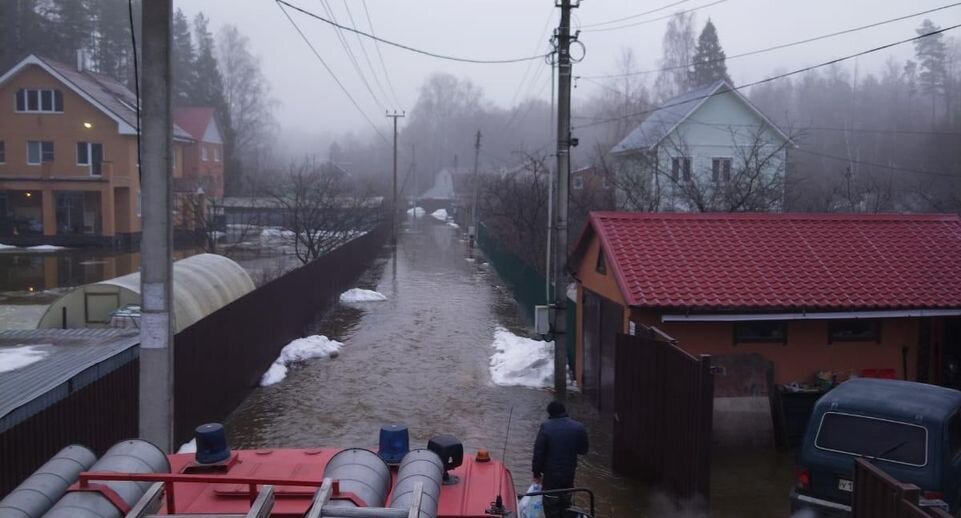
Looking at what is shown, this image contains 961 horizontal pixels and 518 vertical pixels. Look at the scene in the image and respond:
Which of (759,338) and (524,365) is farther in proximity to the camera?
(524,365)

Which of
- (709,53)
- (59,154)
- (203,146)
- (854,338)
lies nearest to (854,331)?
(854,338)

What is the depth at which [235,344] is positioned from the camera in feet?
45.6

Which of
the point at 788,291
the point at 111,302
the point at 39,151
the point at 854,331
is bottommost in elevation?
the point at 854,331

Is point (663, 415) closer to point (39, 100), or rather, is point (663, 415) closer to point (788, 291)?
point (788, 291)

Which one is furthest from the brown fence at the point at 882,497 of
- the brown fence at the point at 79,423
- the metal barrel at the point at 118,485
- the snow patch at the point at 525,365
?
the snow patch at the point at 525,365

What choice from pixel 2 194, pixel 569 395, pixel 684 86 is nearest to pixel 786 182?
pixel 569 395

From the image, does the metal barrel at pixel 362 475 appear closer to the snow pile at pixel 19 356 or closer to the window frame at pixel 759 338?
the snow pile at pixel 19 356

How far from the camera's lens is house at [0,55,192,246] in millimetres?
48531

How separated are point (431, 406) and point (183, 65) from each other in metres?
86.4

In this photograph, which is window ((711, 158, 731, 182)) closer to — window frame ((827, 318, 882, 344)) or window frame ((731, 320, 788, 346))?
window frame ((827, 318, 882, 344))

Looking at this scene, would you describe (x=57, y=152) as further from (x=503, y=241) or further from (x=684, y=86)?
(x=684, y=86)

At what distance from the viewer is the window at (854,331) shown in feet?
41.4

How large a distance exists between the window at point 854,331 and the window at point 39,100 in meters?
48.2

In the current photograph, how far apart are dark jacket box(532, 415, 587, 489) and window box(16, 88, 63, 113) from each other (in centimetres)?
4926
